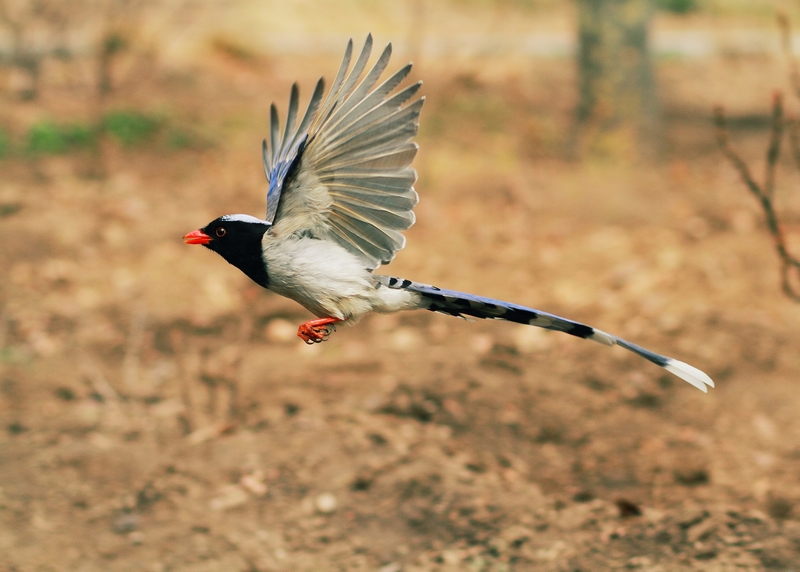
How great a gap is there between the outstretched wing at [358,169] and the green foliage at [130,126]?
606cm

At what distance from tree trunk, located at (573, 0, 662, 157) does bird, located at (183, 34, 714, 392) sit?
6.08 meters

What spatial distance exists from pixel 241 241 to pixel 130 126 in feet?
20.8

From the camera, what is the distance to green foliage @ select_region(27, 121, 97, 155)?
8336 millimetres

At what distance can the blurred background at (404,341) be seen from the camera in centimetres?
402

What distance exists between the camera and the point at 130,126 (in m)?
8.77

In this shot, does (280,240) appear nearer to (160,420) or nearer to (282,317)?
(160,420)

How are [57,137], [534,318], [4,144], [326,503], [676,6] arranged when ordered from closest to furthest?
[534,318], [326,503], [4,144], [57,137], [676,6]

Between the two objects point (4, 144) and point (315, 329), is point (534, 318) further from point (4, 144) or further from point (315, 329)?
point (4, 144)

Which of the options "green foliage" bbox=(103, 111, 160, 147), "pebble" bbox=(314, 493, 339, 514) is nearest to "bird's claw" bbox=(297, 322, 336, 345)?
"pebble" bbox=(314, 493, 339, 514)

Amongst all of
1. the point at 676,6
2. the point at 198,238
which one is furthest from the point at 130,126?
the point at 676,6

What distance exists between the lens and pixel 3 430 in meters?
4.77

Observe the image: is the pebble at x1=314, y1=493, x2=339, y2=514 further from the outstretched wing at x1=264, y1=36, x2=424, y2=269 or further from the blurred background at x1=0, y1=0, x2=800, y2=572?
the outstretched wing at x1=264, y1=36, x2=424, y2=269

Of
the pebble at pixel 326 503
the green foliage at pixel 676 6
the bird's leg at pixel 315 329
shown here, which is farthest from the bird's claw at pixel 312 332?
the green foliage at pixel 676 6

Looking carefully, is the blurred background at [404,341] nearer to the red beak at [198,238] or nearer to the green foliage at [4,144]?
the green foliage at [4,144]
